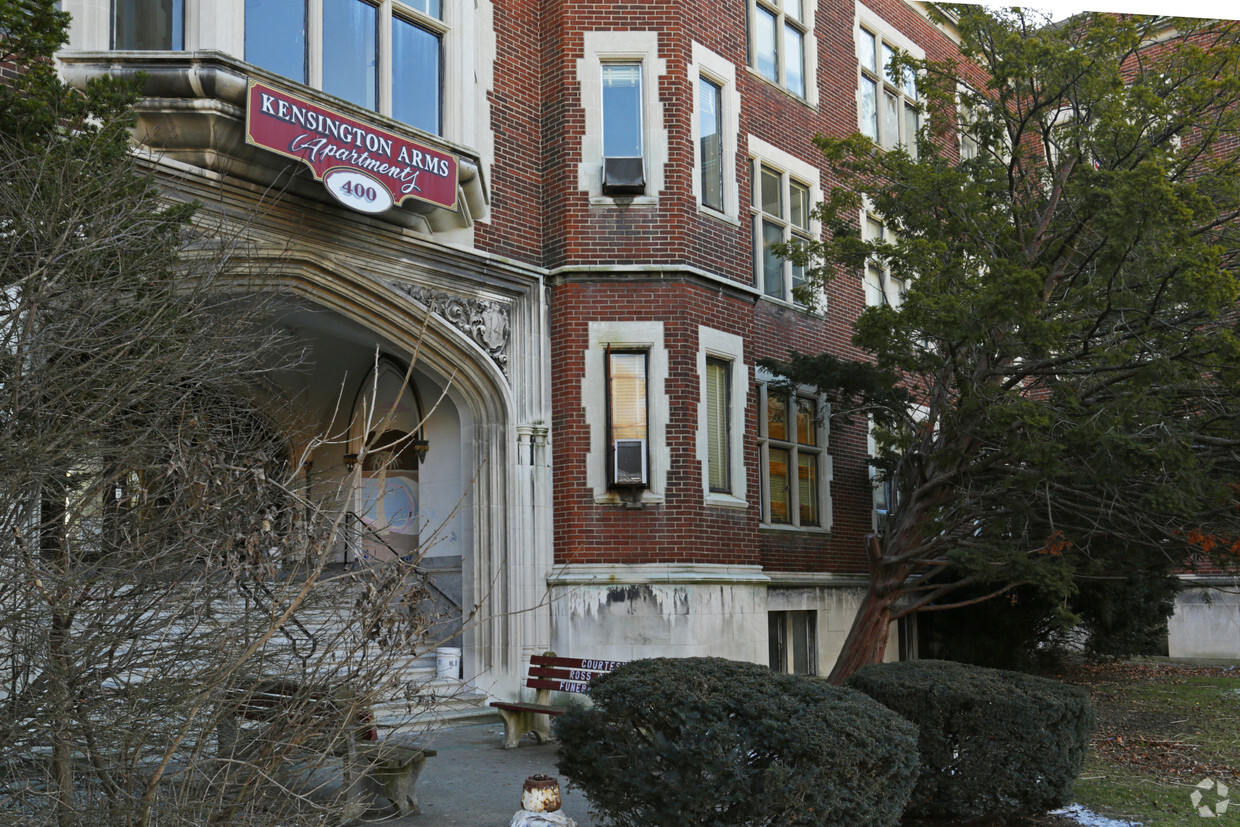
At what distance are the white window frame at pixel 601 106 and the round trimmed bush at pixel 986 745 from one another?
6.70 meters

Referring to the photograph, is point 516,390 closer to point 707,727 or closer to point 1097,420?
point 1097,420

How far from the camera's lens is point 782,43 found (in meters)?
15.0

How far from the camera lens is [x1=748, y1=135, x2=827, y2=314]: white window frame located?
1422 cm

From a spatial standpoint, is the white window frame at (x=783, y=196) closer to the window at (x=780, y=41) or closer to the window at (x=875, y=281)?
the window at (x=780, y=41)

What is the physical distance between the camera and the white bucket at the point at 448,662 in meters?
11.5

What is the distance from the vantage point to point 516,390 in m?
11.6

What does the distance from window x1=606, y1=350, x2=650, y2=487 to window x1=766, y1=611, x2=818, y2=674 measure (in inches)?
135

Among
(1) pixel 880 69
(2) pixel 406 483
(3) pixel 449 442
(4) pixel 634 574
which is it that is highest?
(1) pixel 880 69

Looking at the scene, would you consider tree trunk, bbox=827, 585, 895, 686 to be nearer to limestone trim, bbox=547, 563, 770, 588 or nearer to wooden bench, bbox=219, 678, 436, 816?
limestone trim, bbox=547, 563, 770, 588

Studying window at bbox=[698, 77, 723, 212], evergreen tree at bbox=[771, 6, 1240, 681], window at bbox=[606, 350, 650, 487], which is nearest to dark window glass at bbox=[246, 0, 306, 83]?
window at bbox=[606, 350, 650, 487]

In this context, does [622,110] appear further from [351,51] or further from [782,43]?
[782,43]

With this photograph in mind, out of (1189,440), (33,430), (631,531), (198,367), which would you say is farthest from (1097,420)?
(33,430)

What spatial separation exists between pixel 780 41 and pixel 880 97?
3.24m

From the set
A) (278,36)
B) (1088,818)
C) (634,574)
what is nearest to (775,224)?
(634,574)
